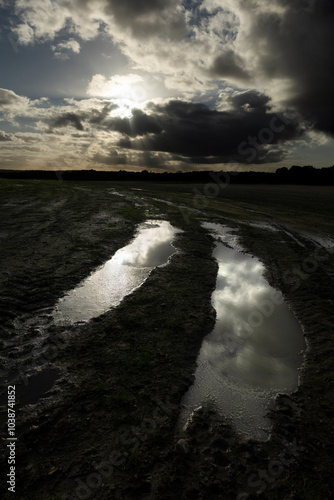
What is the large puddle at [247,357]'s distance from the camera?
13.2 feet

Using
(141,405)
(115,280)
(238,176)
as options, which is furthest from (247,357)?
(238,176)

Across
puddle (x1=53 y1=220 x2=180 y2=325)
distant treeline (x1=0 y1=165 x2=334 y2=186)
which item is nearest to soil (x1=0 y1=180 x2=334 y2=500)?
puddle (x1=53 y1=220 x2=180 y2=325)

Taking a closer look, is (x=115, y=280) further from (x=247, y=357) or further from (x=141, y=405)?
(x=141, y=405)

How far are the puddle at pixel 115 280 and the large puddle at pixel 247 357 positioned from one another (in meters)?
2.46

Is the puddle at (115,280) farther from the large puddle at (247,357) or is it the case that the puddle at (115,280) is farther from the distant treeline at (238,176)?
the distant treeline at (238,176)

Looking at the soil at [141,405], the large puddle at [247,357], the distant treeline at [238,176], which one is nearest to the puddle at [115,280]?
the soil at [141,405]

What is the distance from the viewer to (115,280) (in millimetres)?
8188

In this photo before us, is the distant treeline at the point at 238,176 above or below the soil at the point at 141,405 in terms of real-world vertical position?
above

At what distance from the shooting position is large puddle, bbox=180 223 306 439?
402 cm

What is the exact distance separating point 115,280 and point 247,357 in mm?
4384

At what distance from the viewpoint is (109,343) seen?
5.12 meters

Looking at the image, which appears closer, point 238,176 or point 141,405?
point 141,405

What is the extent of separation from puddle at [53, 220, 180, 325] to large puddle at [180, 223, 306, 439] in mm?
2455

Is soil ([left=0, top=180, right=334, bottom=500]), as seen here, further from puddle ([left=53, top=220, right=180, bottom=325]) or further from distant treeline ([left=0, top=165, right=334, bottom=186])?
distant treeline ([left=0, top=165, right=334, bottom=186])
